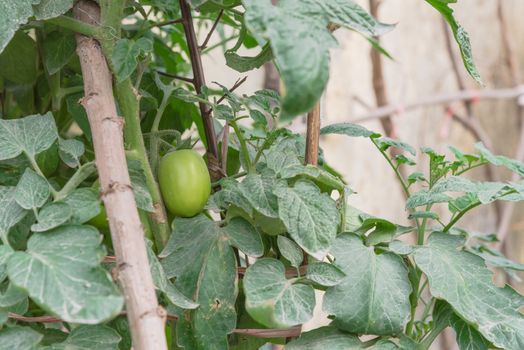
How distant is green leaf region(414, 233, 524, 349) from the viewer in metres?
0.45

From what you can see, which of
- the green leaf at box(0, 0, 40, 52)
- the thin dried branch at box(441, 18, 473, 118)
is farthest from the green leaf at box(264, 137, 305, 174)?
the thin dried branch at box(441, 18, 473, 118)

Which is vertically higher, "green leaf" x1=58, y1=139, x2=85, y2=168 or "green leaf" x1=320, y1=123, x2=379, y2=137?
"green leaf" x1=58, y1=139, x2=85, y2=168

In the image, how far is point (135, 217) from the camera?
1.24ft

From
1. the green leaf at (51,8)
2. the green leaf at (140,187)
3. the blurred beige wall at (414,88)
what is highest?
the green leaf at (51,8)

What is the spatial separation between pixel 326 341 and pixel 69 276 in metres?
0.21

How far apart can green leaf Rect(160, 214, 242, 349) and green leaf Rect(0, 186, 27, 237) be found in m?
0.10

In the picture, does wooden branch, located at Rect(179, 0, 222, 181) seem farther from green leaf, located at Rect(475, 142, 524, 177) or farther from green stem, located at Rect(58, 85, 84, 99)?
green leaf, located at Rect(475, 142, 524, 177)

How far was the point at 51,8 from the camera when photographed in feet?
1.43

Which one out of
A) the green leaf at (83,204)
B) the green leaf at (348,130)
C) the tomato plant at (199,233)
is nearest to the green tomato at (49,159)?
the tomato plant at (199,233)

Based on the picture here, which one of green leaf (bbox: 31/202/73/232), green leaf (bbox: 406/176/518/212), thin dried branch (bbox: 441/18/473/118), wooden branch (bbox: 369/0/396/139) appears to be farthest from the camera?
thin dried branch (bbox: 441/18/473/118)

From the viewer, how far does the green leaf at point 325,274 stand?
45 centimetres

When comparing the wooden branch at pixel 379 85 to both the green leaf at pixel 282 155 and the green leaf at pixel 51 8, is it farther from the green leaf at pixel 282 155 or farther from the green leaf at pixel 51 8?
the green leaf at pixel 51 8

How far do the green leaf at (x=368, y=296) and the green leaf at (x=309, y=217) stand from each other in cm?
4

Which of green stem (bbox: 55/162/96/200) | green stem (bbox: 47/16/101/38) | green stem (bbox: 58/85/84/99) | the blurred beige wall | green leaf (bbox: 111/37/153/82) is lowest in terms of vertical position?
the blurred beige wall
